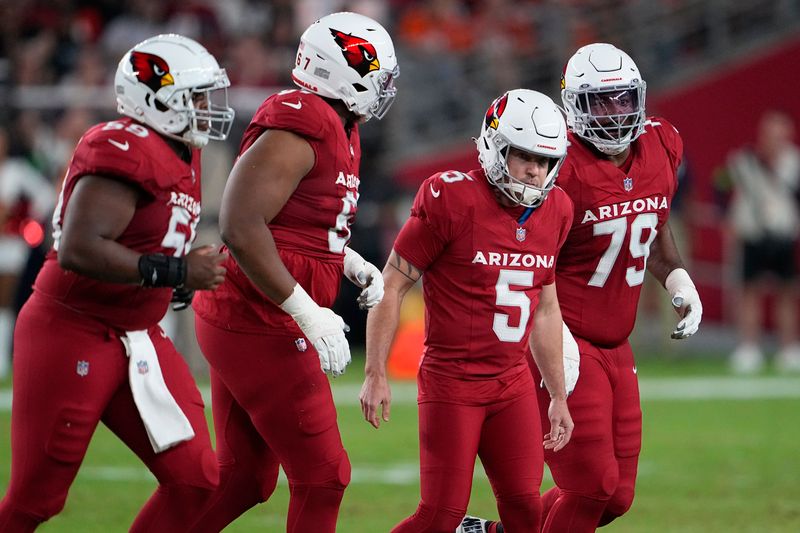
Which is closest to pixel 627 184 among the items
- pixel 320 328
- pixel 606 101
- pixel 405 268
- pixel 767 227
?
pixel 606 101

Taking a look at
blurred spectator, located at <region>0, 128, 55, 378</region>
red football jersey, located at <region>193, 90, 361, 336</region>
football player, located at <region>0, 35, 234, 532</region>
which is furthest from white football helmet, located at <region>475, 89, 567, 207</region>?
blurred spectator, located at <region>0, 128, 55, 378</region>

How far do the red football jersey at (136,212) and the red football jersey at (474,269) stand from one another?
0.83 metres

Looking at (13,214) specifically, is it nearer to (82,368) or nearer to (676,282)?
(82,368)

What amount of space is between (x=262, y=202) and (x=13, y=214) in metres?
7.58

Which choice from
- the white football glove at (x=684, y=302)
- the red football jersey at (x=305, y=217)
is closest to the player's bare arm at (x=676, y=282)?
the white football glove at (x=684, y=302)

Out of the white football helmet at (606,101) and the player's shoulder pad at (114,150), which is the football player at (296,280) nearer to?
the player's shoulder pad at (114,150)

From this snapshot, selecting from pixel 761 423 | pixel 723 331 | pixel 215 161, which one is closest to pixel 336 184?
pixel 761 423

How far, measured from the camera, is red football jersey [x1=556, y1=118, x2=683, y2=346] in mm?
5047

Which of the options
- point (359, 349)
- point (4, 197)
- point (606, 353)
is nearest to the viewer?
point (606, 353)

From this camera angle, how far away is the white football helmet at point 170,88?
4.39 metres

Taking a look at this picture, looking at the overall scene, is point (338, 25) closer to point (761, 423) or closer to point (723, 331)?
point (761, 423)

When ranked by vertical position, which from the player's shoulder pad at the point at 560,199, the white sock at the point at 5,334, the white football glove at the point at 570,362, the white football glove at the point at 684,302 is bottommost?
the white sock at the point at 5,334

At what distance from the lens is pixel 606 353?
16.9 feet

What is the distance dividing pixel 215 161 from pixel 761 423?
5069mm
